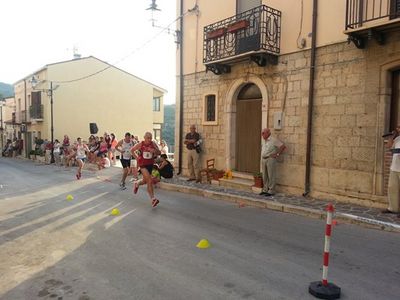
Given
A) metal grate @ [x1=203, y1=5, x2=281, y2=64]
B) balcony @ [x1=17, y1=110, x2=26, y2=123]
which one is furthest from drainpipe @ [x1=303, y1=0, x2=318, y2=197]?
balcony @ [x1=17, y1=110, x2=26, y2=123]

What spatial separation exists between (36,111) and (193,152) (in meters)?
23.0

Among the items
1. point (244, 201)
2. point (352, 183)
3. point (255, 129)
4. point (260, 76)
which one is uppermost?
point (260, 76)

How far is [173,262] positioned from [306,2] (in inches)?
305

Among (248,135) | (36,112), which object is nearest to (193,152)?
(248,135)

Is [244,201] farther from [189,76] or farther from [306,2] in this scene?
[189,76]

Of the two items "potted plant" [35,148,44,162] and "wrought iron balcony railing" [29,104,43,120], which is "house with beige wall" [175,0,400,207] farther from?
"wrought iron balcony railing" [29,104,43,120]

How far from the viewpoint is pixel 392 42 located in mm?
7754

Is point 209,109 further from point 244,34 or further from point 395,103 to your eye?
point 395,103

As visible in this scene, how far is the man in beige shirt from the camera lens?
9758mm

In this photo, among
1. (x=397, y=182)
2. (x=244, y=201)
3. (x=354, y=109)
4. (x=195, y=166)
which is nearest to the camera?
(x=397, y=182)

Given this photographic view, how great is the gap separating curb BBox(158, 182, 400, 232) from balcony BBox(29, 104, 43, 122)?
22.0 meters

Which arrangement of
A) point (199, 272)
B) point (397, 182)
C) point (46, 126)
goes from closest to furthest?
1. point (199, 272)
2. point (397, 182)
3. point (46, 126)

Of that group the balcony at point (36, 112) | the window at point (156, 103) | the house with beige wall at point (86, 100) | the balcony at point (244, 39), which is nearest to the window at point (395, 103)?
the balcony at point (244, 39)

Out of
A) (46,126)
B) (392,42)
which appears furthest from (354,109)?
(46,126)
